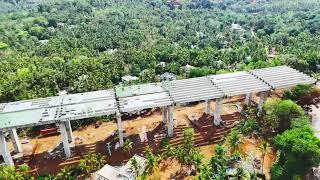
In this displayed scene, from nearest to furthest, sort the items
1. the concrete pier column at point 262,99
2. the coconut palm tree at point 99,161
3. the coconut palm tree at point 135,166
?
the coconut palm tree at point 135,166 < the coconut palm tree at point 99,161 < the concrete pier column at point 262,99

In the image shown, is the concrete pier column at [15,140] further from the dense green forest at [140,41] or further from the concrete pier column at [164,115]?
the concrete pier column at [164,115]

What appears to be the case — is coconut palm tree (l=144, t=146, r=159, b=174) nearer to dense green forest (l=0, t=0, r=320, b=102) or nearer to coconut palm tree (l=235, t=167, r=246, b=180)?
coconut palm tree (l=235, t=167, r=246, b=180)

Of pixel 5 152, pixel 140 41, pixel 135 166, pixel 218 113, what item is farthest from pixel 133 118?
pixel 140 41

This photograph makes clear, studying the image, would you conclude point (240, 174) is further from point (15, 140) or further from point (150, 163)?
point (15, 140)

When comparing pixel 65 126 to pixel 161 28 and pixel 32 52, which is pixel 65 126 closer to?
pixel 32 52

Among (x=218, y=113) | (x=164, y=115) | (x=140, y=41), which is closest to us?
(x=218, y=113)

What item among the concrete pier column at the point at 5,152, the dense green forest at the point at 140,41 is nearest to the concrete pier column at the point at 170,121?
the dense green forest at the point at 140,41
